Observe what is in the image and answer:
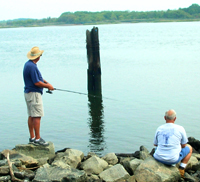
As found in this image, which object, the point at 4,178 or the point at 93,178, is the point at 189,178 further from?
the point at 4,178

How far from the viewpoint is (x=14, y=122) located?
12.0m

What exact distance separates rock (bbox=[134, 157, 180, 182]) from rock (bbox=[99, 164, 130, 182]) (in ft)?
0.98

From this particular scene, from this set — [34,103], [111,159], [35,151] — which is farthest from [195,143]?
[34,103]

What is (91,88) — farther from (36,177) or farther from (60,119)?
(36,177)

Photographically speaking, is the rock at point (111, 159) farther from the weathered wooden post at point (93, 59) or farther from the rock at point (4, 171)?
the weathered wooden post at point (93, 59)

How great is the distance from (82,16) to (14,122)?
140m

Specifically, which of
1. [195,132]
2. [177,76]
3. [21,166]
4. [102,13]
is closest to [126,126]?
[195,132]

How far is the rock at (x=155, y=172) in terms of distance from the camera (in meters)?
5.53

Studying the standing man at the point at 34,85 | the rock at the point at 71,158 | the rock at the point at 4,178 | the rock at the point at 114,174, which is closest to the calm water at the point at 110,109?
the rock at the point at 71,158

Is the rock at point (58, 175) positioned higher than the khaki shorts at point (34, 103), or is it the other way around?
the khaki shorts at point (34, 103)

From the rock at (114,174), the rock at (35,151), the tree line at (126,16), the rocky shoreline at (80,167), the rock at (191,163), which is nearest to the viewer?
the rocky shoreline at (80,167)

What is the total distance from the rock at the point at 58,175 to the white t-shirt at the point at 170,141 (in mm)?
1324

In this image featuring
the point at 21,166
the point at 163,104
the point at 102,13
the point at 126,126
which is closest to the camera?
the point at 21,166

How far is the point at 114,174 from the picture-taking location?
237 inches
